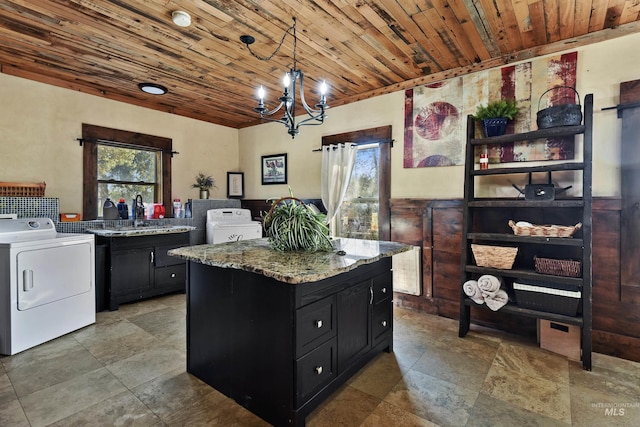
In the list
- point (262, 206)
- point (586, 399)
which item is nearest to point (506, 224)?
point (586, 399)

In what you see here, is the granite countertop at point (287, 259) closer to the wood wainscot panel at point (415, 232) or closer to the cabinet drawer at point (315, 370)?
the cabinet drawer at point (315, 370)

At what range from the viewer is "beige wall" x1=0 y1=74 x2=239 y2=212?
10.5 ft

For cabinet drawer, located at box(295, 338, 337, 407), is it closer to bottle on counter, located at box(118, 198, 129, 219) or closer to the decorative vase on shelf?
the decorative vase on shelf

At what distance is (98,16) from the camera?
90.6 inches

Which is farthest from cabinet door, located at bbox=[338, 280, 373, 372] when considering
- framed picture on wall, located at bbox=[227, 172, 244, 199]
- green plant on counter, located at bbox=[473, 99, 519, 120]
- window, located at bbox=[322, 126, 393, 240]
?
framed picture on wall, located at bbox=[227, 172, 244, 199]

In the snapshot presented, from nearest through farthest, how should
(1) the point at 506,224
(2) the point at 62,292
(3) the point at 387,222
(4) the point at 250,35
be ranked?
1. (4) the point at 250,35
2. (2) the point at 62,292
3. (1) the point at 506,224
4. (3) the point at 387,222

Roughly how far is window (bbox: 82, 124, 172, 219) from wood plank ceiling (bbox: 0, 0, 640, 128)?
61 centimetres

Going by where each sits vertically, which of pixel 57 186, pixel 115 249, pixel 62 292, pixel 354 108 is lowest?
pixel 62 292

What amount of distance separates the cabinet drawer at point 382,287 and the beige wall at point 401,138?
4.38 ft

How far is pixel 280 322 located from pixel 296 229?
66 centimetres

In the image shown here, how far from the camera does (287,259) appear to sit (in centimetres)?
181

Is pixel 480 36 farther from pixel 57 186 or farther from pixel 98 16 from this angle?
pixel 57 186

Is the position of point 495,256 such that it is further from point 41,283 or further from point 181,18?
point 41,283

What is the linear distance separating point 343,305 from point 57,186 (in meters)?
3.58
